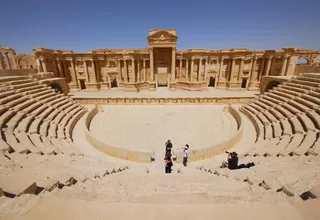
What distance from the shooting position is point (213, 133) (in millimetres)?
11641

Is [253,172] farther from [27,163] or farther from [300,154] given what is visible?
[27,163]

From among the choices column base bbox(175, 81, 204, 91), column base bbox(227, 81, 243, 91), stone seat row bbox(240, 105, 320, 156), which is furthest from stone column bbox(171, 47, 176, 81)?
stone seat row bbox(240, 105, 320, 156)

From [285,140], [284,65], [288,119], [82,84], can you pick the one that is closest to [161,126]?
[285,140]

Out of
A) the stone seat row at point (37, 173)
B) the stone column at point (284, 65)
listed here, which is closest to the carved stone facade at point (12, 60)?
the stone seat row at point (37, 173)

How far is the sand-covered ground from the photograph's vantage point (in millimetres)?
10557

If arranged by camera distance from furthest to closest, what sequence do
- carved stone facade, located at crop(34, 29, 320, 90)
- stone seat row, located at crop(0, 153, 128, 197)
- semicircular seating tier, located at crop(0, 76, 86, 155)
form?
carved stone facade, located at crop(34, 29, 320, 90) → semicircular seating tier, located at crop(0, 76, 86, 155) → stone seat row, located at crop(0, 153, 128, 197)

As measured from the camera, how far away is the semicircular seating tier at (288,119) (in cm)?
743

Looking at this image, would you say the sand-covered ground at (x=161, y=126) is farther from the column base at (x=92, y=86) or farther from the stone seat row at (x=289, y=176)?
the column base at (x=92, y=86)

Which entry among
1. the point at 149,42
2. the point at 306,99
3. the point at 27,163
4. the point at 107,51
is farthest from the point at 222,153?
the point at 107,51

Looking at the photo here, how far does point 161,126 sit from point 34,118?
9078 mm

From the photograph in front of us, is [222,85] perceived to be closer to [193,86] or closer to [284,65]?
[193,86]

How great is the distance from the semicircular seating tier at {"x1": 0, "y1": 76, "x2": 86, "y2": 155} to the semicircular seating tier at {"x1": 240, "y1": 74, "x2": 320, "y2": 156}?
10.7 meters

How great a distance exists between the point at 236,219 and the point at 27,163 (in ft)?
21.7

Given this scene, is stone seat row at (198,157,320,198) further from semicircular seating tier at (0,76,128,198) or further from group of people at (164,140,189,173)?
semicircular seating tier at (0,76,128,198)
